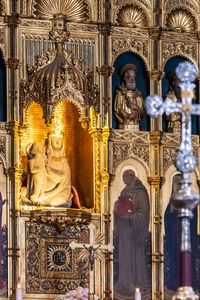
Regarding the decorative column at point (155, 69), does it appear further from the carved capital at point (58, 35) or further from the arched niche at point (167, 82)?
the carved capital at point (58, 35)

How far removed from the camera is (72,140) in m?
21.6

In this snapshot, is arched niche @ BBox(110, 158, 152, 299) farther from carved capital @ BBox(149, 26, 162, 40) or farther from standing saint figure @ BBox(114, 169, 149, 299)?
carved capital @ BBox(149, 26, 162, 40)

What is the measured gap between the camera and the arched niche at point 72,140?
2119 cm

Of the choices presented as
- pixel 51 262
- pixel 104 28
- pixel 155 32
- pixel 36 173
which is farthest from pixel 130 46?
pixel 51 262

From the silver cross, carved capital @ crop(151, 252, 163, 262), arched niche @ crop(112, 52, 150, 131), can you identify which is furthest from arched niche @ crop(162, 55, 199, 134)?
the silver cross

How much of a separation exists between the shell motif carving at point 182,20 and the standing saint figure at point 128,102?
1.36 meters

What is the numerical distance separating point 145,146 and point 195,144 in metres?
1.09

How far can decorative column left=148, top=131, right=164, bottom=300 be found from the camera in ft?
68.8

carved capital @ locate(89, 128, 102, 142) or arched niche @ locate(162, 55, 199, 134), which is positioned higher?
arched niche @ locate(162, 55, 199, 134)

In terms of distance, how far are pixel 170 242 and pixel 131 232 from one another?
2.76 ft

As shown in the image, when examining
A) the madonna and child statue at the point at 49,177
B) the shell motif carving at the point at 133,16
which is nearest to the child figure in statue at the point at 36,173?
the madonna and child statue at the point at 49,177

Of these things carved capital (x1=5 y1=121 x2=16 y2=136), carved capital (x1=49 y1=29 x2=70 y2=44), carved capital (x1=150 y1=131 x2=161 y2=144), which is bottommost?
carved capital (x1=150 y1=131 x2=161 y2=144)

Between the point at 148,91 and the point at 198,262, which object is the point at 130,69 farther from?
the point at 198,262

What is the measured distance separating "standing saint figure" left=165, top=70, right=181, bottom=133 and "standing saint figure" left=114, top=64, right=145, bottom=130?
61 cm
